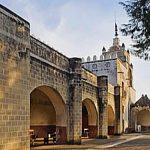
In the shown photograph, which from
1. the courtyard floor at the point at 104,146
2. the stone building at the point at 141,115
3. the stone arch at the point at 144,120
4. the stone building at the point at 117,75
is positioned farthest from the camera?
the stone arch at the point at 144,120

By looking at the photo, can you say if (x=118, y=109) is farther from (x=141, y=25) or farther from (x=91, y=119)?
(x=141, y=25)

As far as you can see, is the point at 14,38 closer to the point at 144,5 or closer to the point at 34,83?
the point at 34,83

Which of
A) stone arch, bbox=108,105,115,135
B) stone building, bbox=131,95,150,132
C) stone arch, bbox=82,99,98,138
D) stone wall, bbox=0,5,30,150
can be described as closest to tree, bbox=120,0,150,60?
stone wall, bbox=0,5,30,150

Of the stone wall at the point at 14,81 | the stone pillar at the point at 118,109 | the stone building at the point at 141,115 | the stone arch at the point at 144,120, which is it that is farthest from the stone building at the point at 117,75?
the stone wall at the point at 14,81

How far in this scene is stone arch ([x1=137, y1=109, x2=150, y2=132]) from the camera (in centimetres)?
3891

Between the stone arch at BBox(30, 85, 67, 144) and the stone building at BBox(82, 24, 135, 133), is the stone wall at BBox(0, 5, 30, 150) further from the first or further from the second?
the stone building at BBox(82, 24, 135, 133)

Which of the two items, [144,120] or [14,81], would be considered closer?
[14,81]

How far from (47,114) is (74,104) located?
420cm

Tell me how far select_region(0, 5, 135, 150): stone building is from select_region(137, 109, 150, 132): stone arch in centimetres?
986

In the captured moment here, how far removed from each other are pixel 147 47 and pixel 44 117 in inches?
468

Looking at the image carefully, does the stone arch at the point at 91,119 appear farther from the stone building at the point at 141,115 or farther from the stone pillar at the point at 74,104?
the stone building at the point at 141,115

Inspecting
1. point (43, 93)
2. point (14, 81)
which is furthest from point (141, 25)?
point (43, 93)

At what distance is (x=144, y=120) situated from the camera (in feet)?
130

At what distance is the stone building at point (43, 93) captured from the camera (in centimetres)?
1090
